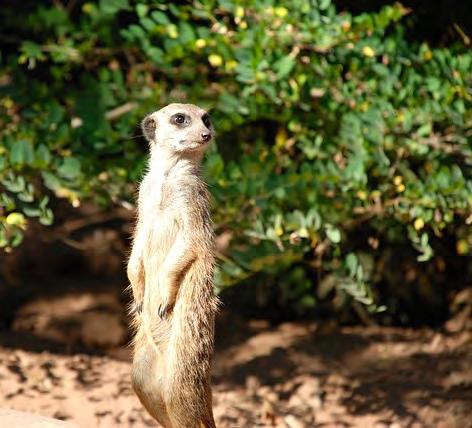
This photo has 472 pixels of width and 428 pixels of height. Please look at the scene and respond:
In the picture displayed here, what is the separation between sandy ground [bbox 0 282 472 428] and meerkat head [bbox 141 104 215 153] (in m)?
1.25

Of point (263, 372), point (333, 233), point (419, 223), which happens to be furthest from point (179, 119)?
point (263, 372)

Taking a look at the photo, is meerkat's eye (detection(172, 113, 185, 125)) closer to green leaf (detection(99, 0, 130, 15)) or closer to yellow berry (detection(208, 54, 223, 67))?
yellow berry (detection(208, 54, 223, 67))

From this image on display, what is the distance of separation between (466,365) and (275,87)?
1.38m

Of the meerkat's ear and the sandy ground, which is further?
the sandy ground

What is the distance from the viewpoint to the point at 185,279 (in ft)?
7.84

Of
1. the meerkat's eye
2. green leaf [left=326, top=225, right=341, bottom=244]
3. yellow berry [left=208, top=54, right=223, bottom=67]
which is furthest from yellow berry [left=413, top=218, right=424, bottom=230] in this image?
the meerkat's eye

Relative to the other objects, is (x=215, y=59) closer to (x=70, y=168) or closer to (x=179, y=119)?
(x=70, y=168)

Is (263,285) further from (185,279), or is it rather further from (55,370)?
(185,279)

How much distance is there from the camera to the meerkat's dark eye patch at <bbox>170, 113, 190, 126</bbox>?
Result: 7.89ft

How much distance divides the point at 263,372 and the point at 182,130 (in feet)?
5.33

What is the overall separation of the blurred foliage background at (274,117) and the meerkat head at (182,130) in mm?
700

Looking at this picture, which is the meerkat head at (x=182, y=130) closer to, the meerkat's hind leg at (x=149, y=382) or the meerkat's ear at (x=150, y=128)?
the meerkat's ear at (x=150, y=128)

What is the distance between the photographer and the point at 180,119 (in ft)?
7.91

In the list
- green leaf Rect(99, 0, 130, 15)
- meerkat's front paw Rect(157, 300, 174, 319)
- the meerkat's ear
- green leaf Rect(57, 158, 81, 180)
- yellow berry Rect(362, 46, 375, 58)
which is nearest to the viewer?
meerkat's front paw Rect(157, 300, 174, 319)
